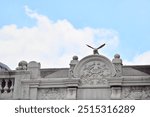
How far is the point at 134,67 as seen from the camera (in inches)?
962

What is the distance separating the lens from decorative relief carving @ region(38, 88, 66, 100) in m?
24.2

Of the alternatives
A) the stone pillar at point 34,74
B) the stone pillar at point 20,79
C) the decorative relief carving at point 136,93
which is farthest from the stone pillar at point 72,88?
the decorative relief carving at point 136,93

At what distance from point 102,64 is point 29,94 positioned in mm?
3579

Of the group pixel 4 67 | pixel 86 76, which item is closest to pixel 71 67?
pixel 86 76

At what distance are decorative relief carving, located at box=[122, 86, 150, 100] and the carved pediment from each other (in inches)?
38.3

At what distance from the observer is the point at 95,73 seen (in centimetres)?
2416

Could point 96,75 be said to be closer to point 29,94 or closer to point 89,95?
point 89,95

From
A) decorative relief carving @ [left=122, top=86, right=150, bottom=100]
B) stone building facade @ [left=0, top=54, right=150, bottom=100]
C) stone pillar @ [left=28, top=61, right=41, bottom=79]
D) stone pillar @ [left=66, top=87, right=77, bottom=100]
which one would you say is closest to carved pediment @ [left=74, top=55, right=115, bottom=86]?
stone building facade @ [left=0, top=54, right=150, bottom=100]

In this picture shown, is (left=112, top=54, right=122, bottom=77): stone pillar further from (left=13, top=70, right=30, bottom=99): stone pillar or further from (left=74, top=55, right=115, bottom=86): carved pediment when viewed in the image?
(left=13, top=70, right=30, bottom=99): stone pillar

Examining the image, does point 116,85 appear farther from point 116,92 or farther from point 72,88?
point 72,88

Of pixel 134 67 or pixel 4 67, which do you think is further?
pixel 4 67

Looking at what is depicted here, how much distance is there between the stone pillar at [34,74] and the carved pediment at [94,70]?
6.13 feet

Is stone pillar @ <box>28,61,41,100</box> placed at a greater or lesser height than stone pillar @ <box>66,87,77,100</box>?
greater

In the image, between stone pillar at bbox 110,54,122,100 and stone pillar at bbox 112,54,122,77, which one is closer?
stone pillar at bbox 110,54,122,100
